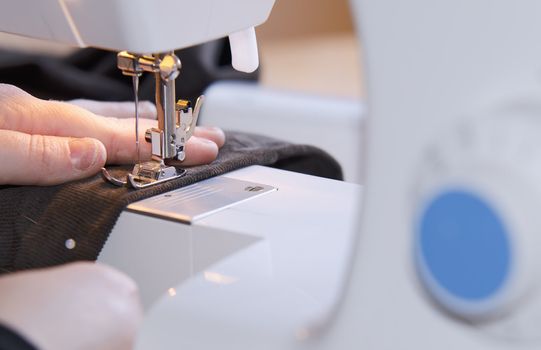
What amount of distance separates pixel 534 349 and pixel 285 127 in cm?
124

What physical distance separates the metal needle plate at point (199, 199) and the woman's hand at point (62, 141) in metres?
0.05

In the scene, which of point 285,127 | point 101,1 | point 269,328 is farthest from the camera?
point 285,127

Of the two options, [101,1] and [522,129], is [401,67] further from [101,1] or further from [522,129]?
[101,1]

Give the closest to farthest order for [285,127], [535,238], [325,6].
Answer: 1. [535,238]
2. [285,127]
3. [325,6]

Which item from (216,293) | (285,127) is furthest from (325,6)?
(216,293)

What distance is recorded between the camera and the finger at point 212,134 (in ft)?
2.88

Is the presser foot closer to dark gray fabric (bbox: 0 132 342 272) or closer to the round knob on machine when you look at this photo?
dark gray fabric (bbox: 0 132 342 272)

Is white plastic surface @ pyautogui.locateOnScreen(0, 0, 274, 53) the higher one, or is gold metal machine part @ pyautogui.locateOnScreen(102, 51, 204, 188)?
white plastic surface @ pyautogui.locateOnScreen(0, 0, 274, 53)

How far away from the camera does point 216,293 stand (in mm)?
544

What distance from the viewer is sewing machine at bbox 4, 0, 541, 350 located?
1.29 feet

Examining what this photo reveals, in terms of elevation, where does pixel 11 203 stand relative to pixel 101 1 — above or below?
below

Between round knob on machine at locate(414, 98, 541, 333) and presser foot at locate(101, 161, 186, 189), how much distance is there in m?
0.38

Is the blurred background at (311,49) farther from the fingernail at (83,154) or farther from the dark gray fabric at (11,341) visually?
the dark gray fabric at (11,341)

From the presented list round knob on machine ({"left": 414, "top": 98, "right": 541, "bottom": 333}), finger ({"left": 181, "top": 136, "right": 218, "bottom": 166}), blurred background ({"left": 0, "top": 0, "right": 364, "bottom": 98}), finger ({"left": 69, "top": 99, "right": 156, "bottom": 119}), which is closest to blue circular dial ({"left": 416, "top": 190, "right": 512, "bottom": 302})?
round knob on machine ({"left": 414, "top": 98, "right": 541, "bottom": 333})
